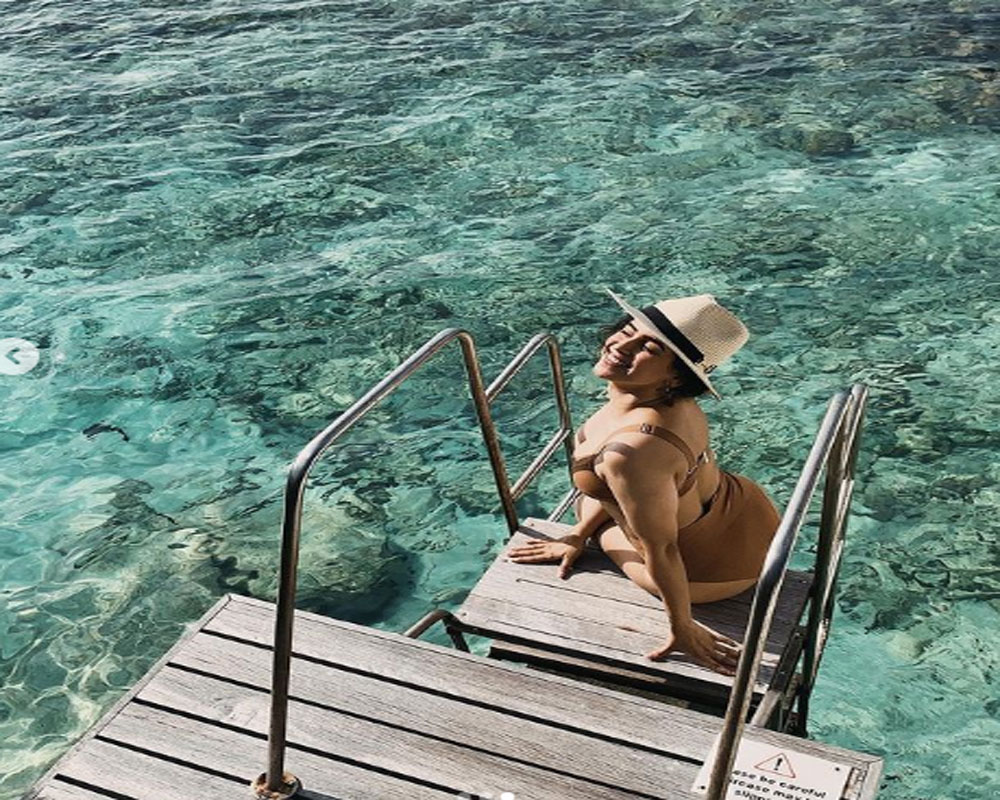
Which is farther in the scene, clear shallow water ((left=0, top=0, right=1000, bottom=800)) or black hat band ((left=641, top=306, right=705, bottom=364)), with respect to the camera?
clear shallow water ((left=0, top=0, right=1000, bottom=800))

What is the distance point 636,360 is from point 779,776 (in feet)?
4.62

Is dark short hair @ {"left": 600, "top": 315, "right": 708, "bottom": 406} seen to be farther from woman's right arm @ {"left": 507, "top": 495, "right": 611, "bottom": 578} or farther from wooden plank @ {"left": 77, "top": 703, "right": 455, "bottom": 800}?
wooden plank @ {"left": 77, "top": 703, "right": 455, "bottom": 800}

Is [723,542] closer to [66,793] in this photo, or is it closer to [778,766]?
[778,766]

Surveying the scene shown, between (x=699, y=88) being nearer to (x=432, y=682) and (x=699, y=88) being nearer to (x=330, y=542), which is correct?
(x=330, y=542)

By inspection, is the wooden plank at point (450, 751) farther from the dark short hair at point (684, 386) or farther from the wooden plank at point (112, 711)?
the dark short hair at point (684, 386)

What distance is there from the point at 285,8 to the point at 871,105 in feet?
28.6

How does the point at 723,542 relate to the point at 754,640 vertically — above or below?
below

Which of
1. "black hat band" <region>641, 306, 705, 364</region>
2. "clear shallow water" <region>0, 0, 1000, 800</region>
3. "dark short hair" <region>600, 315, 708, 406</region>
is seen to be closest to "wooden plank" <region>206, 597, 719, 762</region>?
"dark short hair" <region>600, 315, 708, 406</region>

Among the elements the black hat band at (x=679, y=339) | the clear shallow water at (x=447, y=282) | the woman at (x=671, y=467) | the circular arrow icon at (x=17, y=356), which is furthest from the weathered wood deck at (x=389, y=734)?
the circular arrow icon at (x=17, y=356)

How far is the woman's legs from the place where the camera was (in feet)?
14.8

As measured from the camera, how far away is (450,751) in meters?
3.73

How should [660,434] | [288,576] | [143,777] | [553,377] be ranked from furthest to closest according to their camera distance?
[553,377] → [660,434] → [143,777] → [288,576]

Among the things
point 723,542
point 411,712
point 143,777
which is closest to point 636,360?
point 723,542

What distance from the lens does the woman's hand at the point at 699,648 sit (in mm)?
4246
